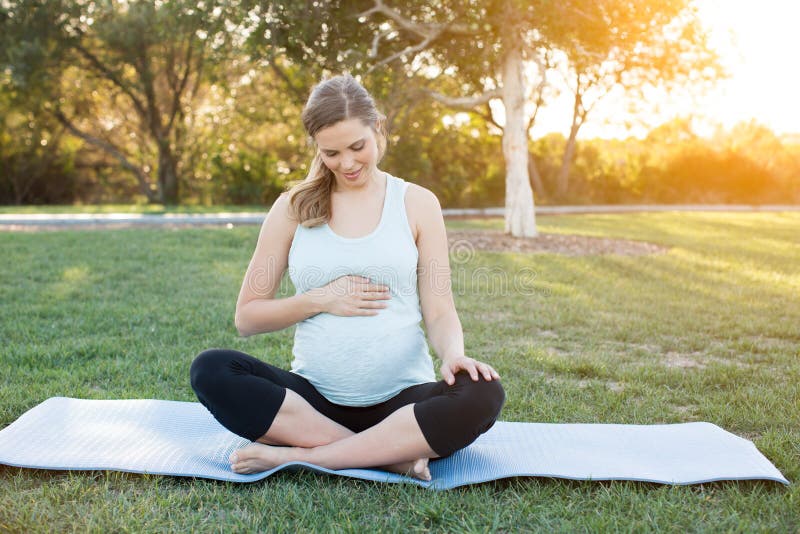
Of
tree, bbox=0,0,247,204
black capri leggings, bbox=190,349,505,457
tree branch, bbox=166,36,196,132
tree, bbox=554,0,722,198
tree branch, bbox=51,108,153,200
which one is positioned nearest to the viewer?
black capri leggings, bbox=190,349,505,457

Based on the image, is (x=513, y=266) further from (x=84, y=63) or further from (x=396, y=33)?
(x=84, y=63)

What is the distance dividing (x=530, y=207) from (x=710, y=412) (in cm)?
716

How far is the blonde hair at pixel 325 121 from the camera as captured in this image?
2346 millimetres

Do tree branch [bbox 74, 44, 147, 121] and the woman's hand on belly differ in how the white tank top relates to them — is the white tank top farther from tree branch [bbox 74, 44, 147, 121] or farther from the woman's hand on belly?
tree branch [bbox 74, 44, 147, 121]

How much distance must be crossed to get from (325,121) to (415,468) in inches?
46.3

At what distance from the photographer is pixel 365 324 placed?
242 cm

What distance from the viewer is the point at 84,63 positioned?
59.7 feet

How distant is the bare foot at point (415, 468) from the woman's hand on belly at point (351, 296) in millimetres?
508

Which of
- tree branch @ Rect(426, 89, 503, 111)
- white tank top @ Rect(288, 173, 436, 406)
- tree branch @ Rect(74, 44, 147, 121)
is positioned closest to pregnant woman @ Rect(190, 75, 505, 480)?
white tank top @ Rect(288, 173, 436, 406)

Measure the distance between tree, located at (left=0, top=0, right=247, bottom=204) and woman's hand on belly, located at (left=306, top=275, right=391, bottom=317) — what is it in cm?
1318

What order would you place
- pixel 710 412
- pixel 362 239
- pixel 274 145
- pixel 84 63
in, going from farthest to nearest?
1. pixel 274 145
2. pixel 84 63
3. pixel 710 412
4. pixel 362 239

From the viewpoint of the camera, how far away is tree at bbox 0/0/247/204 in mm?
16578

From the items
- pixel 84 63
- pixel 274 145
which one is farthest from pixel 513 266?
pixel 84 63

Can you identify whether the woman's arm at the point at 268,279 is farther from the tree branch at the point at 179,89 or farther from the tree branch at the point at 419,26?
the tree branch at the point at 179,89
